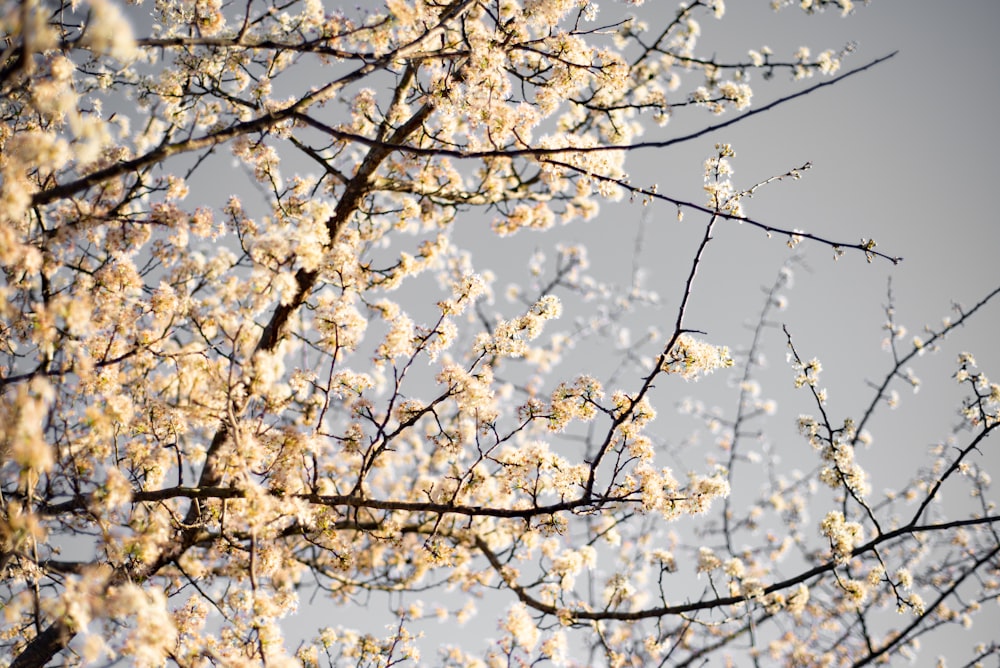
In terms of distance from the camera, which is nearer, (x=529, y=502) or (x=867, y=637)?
(x=529, y=502)

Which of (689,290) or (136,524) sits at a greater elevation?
(689,290)

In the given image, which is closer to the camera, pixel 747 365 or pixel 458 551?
pixel 458 551

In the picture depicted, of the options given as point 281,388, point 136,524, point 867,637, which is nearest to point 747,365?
point 867,637

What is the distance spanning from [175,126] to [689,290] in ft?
14.6

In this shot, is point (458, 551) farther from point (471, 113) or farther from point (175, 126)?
point (175, 126)

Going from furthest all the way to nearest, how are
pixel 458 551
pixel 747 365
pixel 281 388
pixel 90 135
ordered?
1. pixel 747 365
2. pixel 458 551
3. pixel 281 388
4. pixel 90 135

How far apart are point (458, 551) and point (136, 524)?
9.81 ft

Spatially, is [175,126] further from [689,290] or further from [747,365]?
[747,365]

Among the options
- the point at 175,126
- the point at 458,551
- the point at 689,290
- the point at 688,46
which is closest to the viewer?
the point at 689,290

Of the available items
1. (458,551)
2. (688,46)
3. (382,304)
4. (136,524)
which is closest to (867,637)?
(458,551)

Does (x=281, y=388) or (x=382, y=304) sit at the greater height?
(x=382, y=304)

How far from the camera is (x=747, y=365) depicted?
753 cm

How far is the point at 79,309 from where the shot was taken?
8.38ft

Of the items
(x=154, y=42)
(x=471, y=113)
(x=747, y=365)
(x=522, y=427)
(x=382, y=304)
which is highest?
(x=747, y=365)
